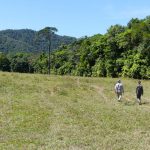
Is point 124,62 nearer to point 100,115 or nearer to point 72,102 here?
point 72,102

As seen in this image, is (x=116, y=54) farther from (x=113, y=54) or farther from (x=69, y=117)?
(x=69, y=117)

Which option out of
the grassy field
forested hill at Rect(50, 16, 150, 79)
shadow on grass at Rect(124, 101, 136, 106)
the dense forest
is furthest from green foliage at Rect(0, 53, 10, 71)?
shadow on grass at Rect(124, 101, 136, 106)

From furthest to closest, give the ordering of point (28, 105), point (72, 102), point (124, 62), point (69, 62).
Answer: point (69, 62)
point (124, 62)
point (72, 102)
point (28, 105)

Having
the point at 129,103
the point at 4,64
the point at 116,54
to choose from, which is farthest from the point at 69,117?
the point at 4,64

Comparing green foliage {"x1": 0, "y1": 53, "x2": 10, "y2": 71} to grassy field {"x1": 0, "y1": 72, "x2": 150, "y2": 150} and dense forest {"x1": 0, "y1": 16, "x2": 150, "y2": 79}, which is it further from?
grassy field {"x1": 0, "y1": 72, "x2": 150, "y2": 150}

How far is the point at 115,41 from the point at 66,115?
259ft

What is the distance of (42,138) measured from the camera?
2559cm

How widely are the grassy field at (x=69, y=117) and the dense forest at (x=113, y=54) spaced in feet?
137

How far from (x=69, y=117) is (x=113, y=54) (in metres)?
82.1

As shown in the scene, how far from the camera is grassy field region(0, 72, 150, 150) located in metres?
24.6

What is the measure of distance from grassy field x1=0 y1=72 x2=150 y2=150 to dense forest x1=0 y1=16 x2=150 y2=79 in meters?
41.9

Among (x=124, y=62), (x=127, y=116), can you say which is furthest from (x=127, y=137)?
(x=124, y=62)

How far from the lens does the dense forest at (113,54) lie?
103 m

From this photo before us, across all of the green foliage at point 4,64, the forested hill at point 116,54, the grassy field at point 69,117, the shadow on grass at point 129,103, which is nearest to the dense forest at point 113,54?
the forested hill at point 116,54
